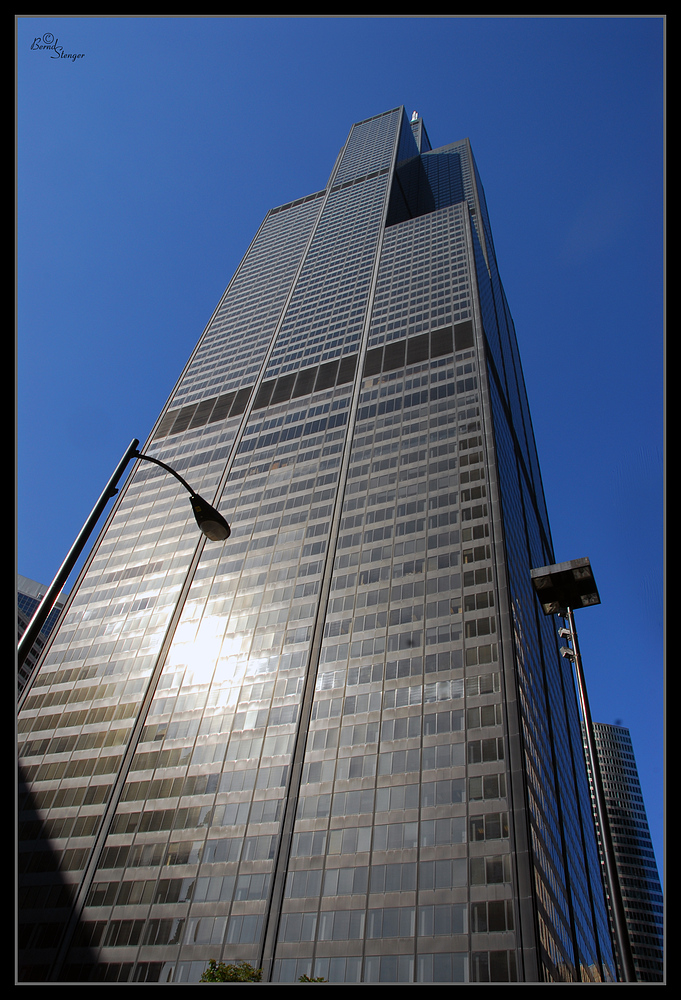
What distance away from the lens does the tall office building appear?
179 ft

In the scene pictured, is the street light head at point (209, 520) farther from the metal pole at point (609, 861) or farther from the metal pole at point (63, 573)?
the metal pole at point (609, 861)

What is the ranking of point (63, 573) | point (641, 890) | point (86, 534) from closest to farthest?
point (63, 573) < point (86, 534) < point (641, 890)

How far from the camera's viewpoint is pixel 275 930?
180ft

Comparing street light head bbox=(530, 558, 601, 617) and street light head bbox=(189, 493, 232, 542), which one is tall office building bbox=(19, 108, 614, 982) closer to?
street light head bbox=(530, 558, 601, 617)

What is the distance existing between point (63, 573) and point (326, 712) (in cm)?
6223

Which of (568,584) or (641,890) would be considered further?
(641,890)

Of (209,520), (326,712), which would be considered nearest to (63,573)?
(209,520)

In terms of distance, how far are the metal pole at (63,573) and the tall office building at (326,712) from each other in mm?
50493

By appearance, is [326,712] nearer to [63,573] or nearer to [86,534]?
[86,534]

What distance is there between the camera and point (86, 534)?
11875mm

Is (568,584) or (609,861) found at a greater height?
(568,584)

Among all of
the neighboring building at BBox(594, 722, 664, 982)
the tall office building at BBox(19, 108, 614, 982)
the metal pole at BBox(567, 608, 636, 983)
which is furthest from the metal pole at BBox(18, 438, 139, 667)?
the neighboring building at BBox(594, 722, 664, 982)
